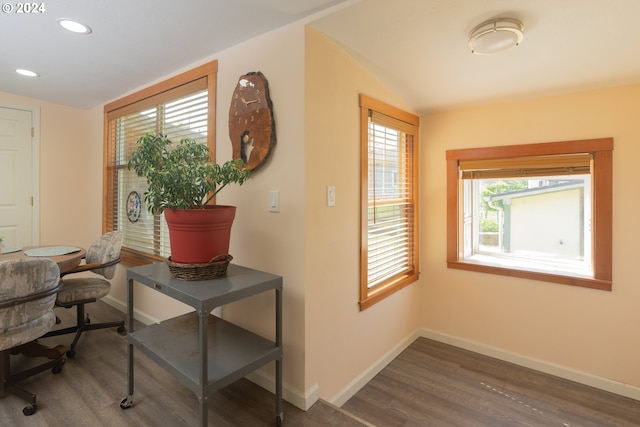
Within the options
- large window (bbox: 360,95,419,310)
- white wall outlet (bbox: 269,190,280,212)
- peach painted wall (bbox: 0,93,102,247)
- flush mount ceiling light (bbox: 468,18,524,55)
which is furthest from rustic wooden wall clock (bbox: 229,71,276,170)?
peach painted wall (bbox: 0,93,102,247)

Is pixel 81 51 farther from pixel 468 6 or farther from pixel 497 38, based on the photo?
pixel 497 38

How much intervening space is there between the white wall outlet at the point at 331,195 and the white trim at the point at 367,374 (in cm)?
120

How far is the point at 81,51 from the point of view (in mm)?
2199

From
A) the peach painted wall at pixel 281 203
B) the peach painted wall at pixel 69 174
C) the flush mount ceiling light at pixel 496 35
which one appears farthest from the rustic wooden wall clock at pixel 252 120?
the peach painted wall at pixel 69 174

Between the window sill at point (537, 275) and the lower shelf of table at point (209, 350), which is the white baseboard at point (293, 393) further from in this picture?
the window sill at point (537, 275)

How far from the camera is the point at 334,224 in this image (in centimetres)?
195

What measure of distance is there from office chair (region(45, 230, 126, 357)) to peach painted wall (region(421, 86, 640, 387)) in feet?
9.13

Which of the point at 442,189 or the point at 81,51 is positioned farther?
the point at 442,189

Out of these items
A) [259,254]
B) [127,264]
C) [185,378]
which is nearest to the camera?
[185,378]

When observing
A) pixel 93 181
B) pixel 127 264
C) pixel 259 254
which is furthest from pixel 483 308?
pixel 93 181

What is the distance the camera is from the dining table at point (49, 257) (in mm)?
2178

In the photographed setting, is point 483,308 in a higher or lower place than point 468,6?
lower

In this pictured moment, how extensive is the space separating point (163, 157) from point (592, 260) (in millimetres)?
2913

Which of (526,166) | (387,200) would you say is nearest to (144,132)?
(387,200)
